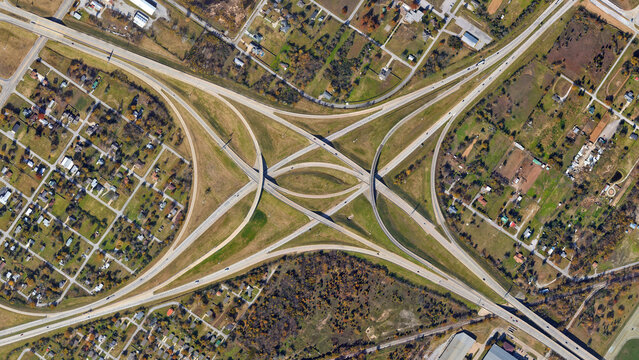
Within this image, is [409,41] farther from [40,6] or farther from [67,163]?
[40,6]

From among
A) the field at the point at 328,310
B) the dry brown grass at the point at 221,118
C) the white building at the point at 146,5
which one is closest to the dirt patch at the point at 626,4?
the field at the point at 328,310

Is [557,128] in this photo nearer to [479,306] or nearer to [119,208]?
[479,306]

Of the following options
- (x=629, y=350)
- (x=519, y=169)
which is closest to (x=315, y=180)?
(x=519, y=169)

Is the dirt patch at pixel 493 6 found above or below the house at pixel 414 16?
above

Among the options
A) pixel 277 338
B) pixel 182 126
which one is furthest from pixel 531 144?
pixel 182 126

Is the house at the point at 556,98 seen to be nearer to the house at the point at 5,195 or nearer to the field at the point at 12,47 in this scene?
the field at the point at 12,47

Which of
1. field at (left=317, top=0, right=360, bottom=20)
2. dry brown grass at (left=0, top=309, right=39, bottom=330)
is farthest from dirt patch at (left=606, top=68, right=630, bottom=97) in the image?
dry brown grass at (left=0, top=309, right=39, bottom=330)

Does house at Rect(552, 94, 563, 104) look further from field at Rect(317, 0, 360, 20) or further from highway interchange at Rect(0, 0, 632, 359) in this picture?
field at Rect(317, 0, 360, 20)
